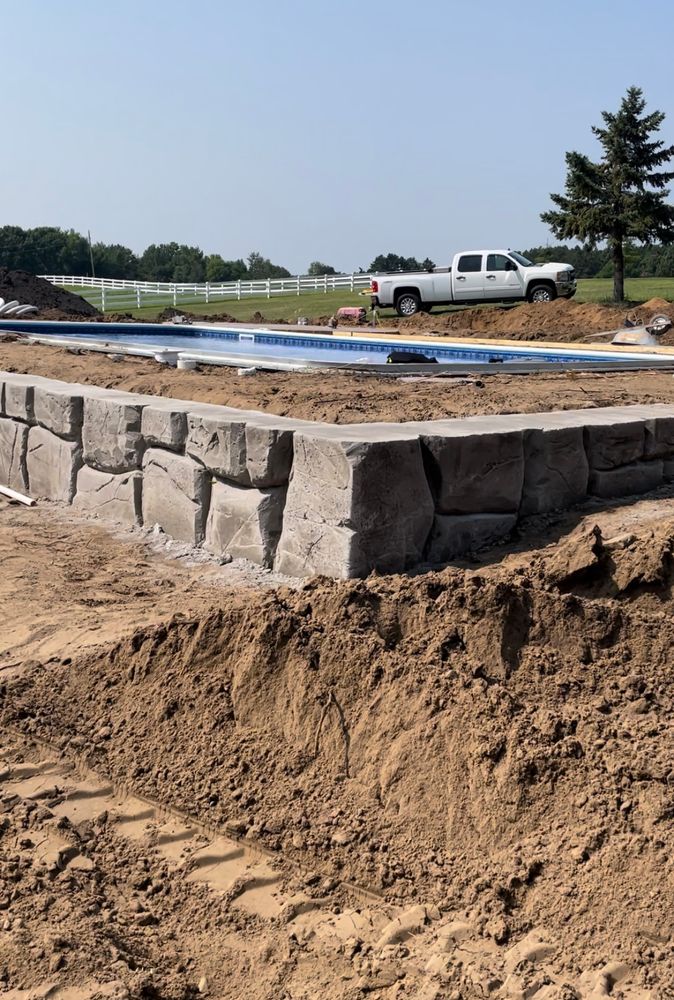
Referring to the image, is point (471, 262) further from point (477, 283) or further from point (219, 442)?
point (219, 442)

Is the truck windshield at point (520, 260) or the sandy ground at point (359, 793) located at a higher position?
the truck windshield at point (520, 260)

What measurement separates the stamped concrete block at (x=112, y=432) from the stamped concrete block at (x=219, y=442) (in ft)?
1.96

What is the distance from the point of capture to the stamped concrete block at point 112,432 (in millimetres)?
5758

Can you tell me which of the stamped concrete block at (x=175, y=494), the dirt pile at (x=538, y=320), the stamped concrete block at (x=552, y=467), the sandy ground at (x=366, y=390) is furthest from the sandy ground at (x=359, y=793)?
the dirt pile at (x=538, y=320)

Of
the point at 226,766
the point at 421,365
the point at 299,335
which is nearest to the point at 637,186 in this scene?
the point at 299,335

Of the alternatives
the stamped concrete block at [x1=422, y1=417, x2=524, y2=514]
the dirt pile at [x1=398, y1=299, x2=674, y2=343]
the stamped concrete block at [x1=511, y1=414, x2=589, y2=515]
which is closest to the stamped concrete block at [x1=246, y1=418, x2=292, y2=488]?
the stamped concrete block at [x1=422, y1=417, x2=524, y2=514]

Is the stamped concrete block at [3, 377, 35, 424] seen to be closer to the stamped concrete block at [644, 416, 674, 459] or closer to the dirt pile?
the stamped concrete block at [644, 416, 674, 459]

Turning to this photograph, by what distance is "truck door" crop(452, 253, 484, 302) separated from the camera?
2125cm

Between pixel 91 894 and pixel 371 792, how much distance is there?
0.83m

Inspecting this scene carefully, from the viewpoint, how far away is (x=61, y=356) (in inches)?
429

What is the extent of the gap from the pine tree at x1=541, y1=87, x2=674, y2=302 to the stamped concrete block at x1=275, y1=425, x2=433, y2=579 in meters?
21.5

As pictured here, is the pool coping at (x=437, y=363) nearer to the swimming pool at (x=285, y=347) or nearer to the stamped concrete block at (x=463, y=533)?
the swimming pool at (x=285, y=347)

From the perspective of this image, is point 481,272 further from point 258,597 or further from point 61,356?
point 258,597

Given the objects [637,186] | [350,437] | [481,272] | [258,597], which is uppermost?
[637,186]
